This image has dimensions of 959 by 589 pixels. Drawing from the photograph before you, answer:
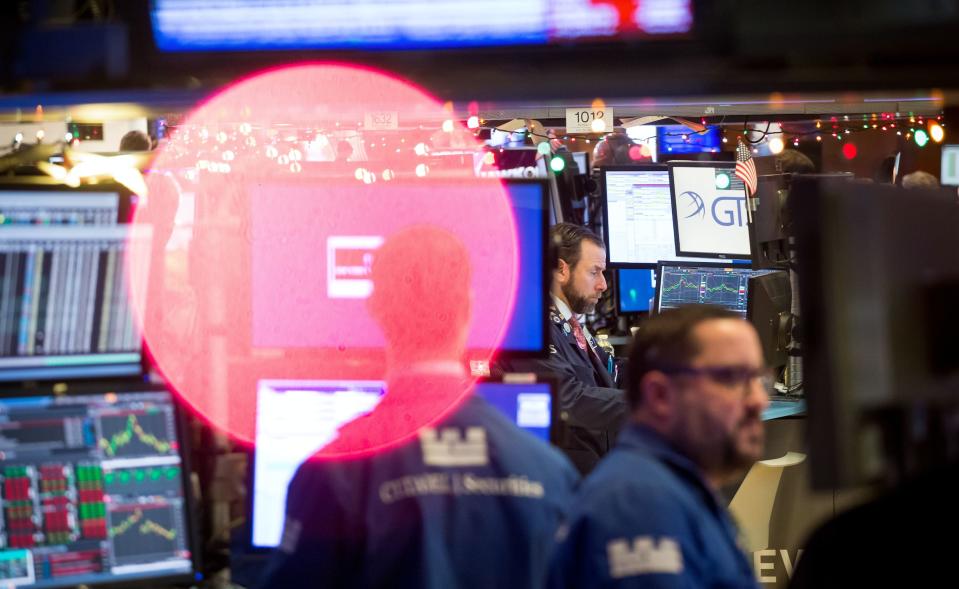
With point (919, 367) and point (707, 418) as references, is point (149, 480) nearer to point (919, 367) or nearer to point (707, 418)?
point (707, 418)

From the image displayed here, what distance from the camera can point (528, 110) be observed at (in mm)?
8273

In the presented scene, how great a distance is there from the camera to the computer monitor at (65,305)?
2.35 m

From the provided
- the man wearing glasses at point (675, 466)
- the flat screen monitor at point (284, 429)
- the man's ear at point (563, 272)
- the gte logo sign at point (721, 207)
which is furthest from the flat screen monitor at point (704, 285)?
the man wearing glasses at point (675, 466)

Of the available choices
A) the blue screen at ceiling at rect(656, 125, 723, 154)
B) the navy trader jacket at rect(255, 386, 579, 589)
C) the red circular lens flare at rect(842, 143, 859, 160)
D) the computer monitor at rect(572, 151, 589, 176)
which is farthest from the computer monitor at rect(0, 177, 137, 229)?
the red circular lens flare at rect(842, 143, 859, 160)

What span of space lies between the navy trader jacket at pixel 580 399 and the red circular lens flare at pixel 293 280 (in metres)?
1.53

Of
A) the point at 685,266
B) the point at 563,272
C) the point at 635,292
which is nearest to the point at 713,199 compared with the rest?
the point at 685,266

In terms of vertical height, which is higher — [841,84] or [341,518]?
[841,84]

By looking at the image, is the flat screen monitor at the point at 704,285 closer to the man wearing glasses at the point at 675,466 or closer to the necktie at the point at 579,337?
the necktie at the point at 579,337

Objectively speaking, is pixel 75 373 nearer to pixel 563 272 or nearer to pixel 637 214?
pixel 563 272

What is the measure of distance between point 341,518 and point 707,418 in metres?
0.73

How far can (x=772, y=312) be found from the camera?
5.43 metres

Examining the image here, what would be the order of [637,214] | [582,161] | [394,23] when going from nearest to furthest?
[394,23] < [637,214] < [582,161]

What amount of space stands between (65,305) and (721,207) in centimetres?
388

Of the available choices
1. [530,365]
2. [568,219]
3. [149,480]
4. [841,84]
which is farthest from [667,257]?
[841,84]
